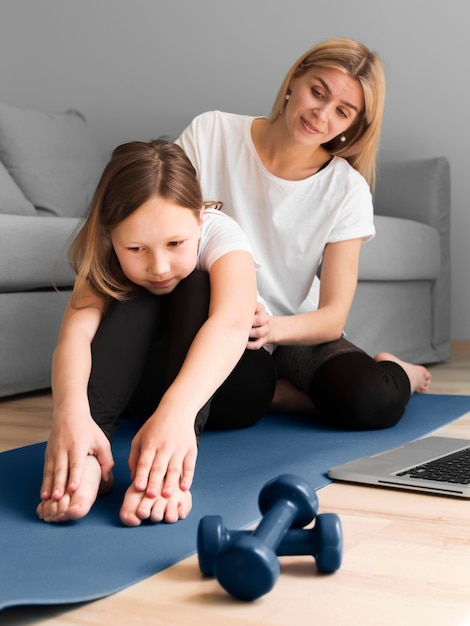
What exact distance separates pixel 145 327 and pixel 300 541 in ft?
1.80

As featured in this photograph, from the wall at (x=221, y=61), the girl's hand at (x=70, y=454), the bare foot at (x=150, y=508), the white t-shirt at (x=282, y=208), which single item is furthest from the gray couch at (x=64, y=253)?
the bare foot at (x=150, y=508)

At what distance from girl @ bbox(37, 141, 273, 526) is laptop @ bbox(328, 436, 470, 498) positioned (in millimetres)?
242

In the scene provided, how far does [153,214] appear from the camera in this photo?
1228mm

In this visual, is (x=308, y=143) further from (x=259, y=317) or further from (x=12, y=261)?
(x=12, y=261)

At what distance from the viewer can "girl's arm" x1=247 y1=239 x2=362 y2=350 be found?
155 cm

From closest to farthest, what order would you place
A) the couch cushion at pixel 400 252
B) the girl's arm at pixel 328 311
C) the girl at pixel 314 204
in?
the girl's arm at pixel 328 311 < the girl at pixel 314 204 < the couch cushion at pixel 400 252

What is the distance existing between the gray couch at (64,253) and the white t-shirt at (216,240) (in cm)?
77

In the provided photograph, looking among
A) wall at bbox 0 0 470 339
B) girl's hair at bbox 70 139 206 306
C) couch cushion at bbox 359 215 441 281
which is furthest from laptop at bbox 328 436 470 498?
wall at bbox 0 0 470 339

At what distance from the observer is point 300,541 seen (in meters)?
0.85

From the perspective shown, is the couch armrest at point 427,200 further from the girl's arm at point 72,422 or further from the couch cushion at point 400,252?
the girl's arm at point 72,422

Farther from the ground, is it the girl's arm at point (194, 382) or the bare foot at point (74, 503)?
the girl's arm at point (194, 382)

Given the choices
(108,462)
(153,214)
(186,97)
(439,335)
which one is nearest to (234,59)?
(186,97)

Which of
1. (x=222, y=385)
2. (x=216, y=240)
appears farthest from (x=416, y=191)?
(x=216, y=240)

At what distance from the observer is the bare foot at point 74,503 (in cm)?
100
